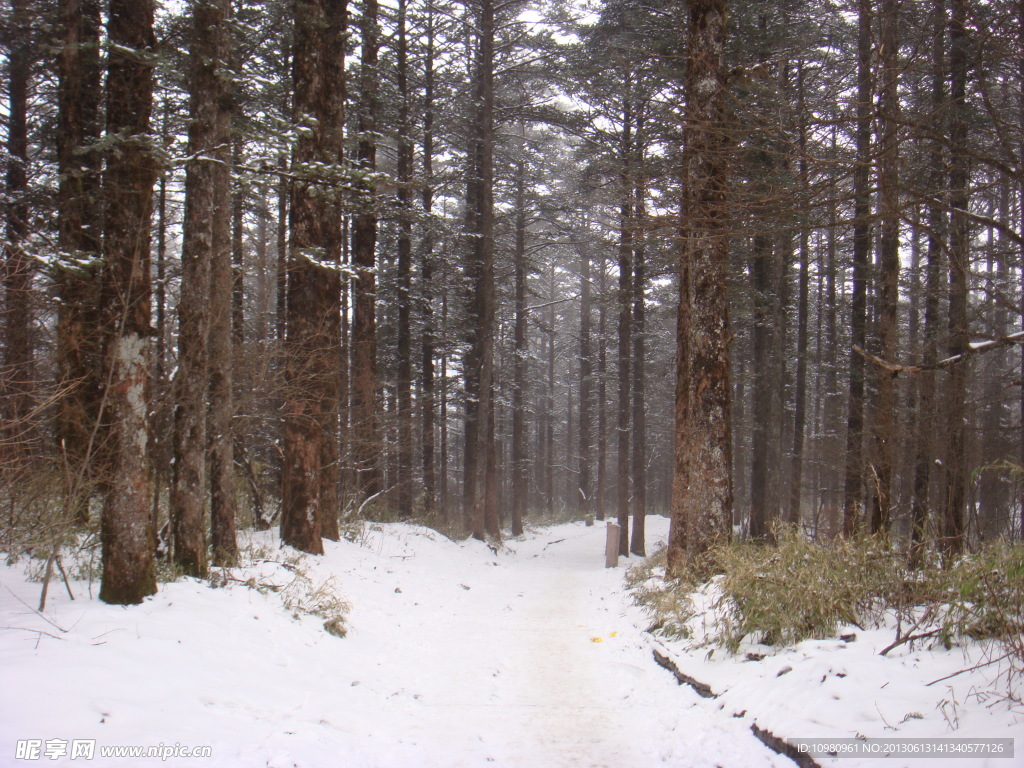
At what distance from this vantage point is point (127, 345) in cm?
514

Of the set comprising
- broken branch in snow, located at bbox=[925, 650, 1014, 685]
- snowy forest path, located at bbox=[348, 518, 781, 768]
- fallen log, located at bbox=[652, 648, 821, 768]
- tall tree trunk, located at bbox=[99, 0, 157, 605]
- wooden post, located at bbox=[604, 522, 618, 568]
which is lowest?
wooden post, located at bbox=[604, 522, 618, 568]

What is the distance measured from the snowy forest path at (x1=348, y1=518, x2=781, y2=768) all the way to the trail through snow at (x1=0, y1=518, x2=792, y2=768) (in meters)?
Result: 0.02

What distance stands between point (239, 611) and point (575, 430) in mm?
40078

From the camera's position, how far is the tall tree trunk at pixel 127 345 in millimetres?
5023

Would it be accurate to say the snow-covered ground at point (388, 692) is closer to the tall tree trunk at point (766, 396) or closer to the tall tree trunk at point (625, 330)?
the tall tree trunk at point (766, 396)

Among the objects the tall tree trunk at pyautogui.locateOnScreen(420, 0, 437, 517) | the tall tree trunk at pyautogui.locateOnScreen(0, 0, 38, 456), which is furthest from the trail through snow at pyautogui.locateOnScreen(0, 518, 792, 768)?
the tall tree trunk at pyautogui.locateOnScreen(420, 0, 437, 517)

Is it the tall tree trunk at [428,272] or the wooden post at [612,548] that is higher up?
the tall tree trunk at [428,272]

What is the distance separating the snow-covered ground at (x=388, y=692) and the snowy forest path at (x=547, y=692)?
22 millimetres

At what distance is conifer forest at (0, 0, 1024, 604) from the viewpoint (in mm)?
5031

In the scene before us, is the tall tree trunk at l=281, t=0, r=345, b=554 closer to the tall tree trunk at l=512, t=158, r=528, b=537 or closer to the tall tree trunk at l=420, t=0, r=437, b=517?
the tall tree trunk at l=420, t=0, r=437, b=517

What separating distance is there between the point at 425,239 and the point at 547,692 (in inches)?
586

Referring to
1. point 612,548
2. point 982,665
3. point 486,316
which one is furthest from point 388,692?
point 486,316

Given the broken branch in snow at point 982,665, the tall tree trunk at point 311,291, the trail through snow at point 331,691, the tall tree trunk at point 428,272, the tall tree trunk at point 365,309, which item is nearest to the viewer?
the broken branch in snow at point 982,665

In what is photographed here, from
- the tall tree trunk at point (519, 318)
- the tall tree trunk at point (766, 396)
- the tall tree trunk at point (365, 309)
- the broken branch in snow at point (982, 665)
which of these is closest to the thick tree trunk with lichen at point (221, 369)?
the tall tree trunk at point (365, 309)
